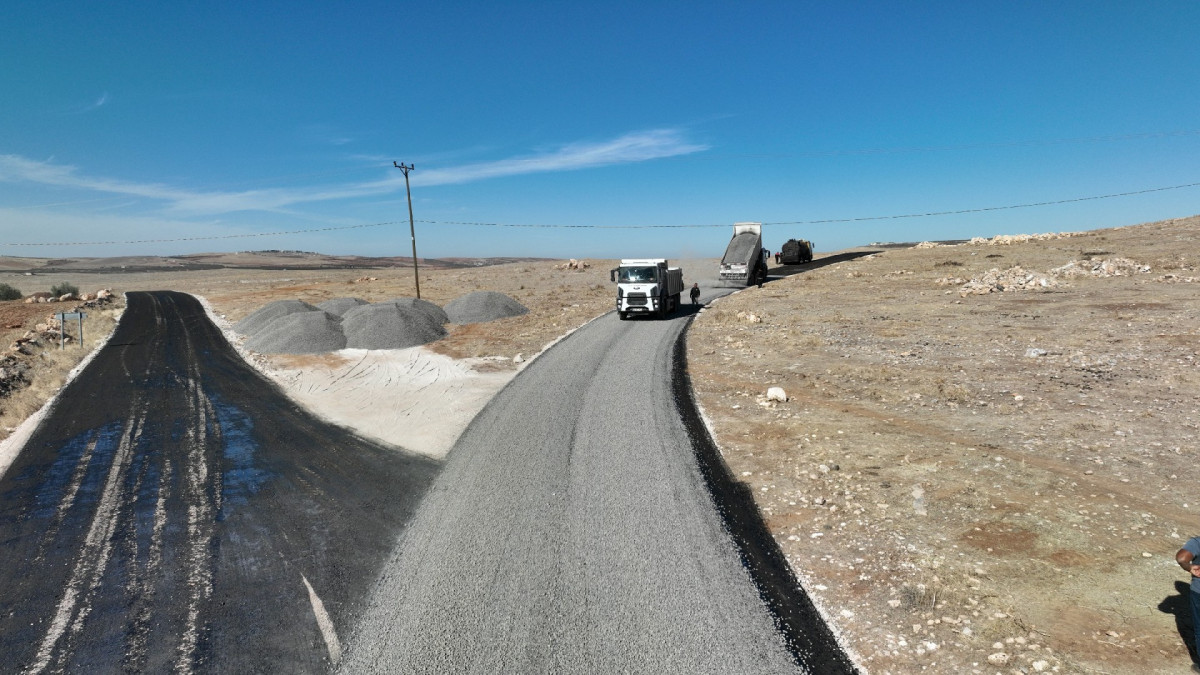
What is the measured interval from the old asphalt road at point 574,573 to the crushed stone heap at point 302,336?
15.8 meters

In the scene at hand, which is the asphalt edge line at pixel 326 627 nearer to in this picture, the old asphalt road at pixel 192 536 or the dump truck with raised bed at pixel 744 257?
the old asphalt road at pixel 192 536

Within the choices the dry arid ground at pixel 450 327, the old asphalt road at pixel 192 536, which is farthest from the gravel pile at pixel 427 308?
the old asphalt road at pixel 192 536

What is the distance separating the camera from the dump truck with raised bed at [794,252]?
2399 inches

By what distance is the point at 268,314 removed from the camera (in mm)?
33312

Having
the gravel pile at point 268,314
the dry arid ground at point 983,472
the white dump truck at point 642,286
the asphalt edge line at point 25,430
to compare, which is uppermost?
the white dump truck at point 642,286

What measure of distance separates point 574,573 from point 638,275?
22.6 metres

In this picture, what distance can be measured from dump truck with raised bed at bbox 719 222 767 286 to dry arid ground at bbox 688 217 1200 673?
1828cm

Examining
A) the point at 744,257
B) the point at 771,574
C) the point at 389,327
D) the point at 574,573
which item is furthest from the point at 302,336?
the point at 744,257

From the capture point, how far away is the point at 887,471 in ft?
34.2

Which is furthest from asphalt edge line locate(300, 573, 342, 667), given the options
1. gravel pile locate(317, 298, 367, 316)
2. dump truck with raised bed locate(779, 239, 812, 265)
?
dump truck with raised bed locate(779, 239, 812, 265)

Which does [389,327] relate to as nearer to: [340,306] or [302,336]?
[302,336]

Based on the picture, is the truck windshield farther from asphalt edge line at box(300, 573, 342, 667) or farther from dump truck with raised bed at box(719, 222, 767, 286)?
asphalt edge line at box(300, 573, 342, 667)

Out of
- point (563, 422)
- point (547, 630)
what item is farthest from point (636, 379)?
point (547, 630)

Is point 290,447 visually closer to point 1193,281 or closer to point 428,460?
point 428,460
